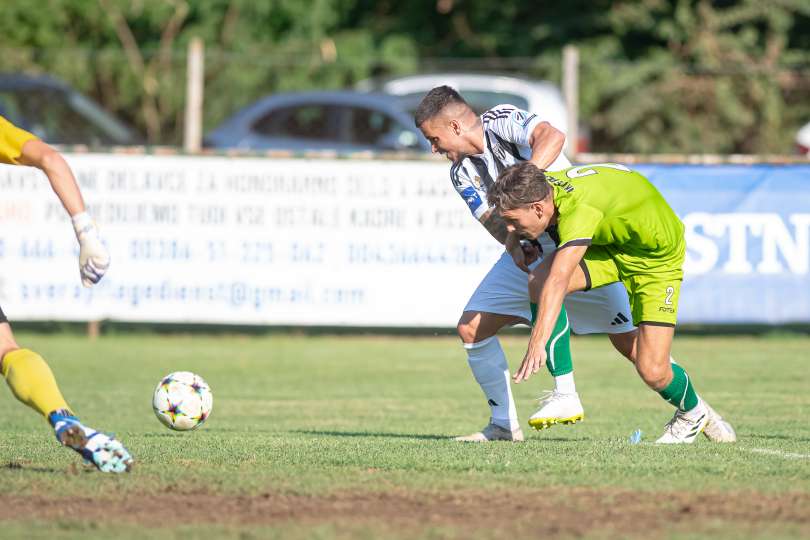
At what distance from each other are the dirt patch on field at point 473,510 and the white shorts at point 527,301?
84.4 inches

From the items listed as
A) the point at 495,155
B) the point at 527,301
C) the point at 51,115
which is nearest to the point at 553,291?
the point at 527,301

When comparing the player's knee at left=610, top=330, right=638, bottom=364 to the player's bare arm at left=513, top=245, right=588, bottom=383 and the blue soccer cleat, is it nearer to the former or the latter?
the player's bare arm at left=513, top=245, right=588, bottom=383

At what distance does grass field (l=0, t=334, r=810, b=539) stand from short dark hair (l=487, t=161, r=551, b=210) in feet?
4.34

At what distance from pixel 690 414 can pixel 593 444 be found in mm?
689

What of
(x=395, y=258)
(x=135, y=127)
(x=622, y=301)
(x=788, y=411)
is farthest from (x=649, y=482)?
(x=135, y=127)

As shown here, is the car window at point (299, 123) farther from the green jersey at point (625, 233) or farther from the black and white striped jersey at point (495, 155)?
the green jersey at point (625, 233)

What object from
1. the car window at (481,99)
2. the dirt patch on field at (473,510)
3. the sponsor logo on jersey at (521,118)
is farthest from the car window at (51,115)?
the dirt patch on field at (473,510)

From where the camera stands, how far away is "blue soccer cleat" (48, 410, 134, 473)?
5844mm

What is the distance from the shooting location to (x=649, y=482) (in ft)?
19.7

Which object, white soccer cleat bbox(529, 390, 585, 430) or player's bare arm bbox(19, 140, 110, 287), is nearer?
player's bare arm bbox(19, 140, 110, 287)

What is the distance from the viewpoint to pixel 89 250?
19.2ft

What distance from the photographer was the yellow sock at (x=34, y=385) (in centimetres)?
604

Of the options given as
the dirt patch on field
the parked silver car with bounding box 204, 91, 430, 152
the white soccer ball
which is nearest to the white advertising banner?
the parked silver car with bounding box 204, 91, 430, 152

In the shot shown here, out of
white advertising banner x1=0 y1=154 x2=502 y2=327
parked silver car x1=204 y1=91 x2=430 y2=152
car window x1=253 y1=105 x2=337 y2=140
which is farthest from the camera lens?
car window x1=253 y1=105 x2=337 y2=140
